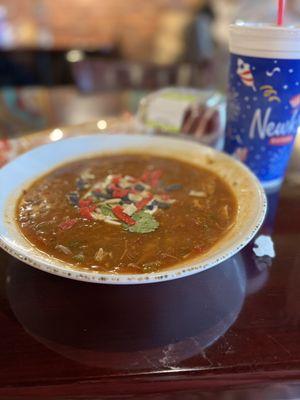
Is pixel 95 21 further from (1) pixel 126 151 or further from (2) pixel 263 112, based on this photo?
(2) pixel 263 112

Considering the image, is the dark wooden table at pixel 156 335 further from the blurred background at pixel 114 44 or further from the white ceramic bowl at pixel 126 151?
the blurred background at pixel 114 44

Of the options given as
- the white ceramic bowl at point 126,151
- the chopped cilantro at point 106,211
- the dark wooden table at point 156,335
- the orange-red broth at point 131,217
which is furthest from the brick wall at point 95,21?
the dark wooden table at point 156,335

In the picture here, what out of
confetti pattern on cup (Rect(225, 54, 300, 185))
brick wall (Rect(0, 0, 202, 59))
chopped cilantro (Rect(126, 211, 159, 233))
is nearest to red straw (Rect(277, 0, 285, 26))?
confetti pattern on cup (Rect(225, 54, 300, 185))

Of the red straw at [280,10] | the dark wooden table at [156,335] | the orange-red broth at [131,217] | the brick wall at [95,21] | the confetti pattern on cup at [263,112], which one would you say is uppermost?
the red straw at [280,10]

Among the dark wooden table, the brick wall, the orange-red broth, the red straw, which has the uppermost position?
the red straw

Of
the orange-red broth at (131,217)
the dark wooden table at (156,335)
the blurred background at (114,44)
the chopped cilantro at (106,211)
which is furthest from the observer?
the blurred background at (114,44)

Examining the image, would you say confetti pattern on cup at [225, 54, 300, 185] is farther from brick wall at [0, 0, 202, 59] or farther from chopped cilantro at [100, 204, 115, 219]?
brick wall at [0, 0, 202, 59]

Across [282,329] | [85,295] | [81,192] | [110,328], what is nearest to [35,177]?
[81,192]
